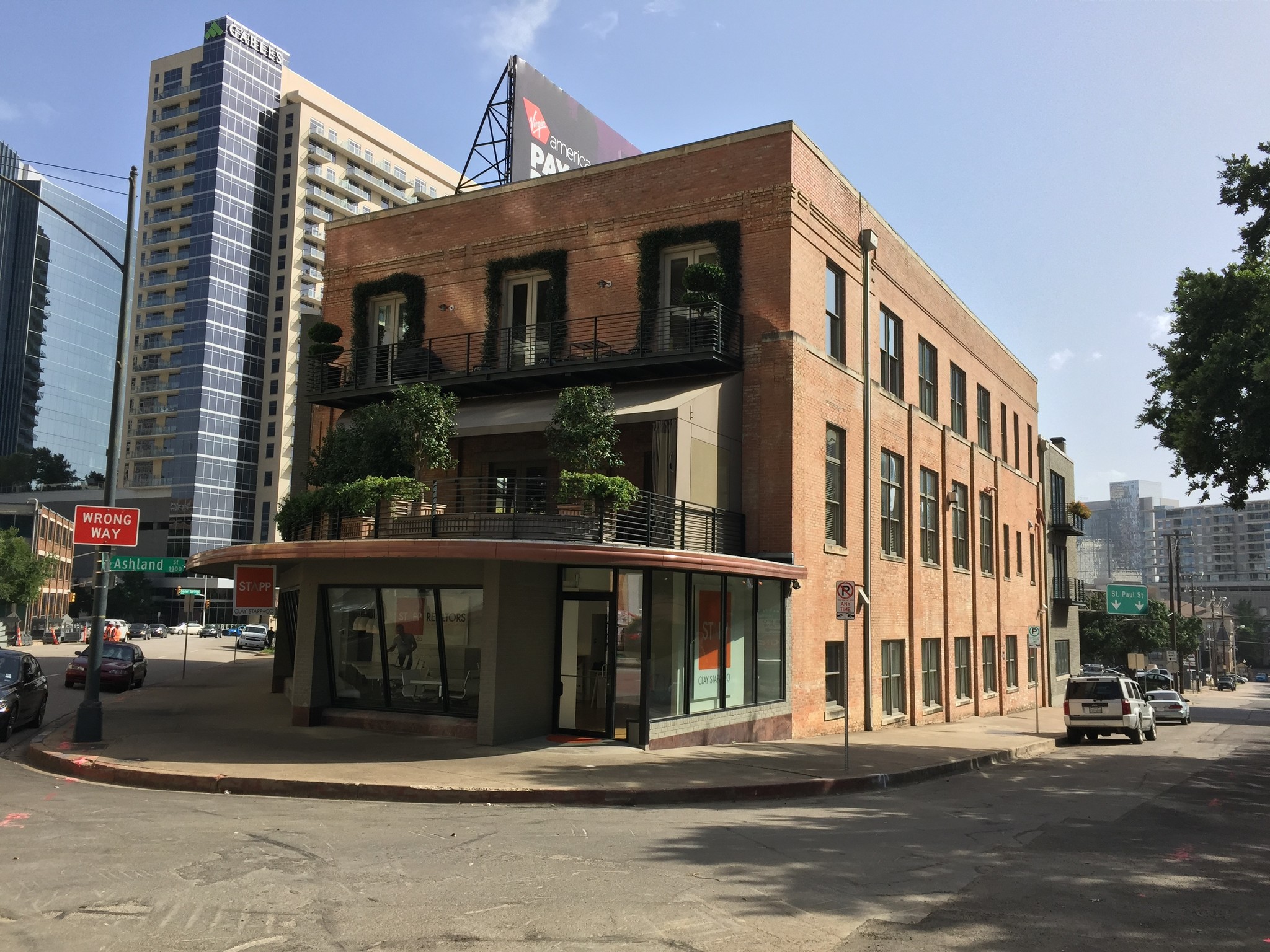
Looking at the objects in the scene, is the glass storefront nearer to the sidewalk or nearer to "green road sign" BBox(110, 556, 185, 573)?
the sidewalk

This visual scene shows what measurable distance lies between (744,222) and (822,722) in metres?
10.5

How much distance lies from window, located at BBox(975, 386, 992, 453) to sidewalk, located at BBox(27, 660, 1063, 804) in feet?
49.9

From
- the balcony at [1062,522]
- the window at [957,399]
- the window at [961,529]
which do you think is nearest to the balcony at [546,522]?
the window at [961,529]

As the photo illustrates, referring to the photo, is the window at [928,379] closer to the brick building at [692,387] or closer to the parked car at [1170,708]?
the brick building at [692,387]

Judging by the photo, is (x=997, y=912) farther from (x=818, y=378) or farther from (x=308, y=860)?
(x=818, y=378)

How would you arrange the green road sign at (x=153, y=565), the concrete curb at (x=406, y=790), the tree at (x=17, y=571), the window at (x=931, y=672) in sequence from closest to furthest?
the concrete curb at (x=406, y=790) → the green road sign at (x=153, y=565) → the window at (x=931, y=672) → the tree at (x=17, y=571)

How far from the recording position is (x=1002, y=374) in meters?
35.9

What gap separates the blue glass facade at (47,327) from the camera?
15725 cm

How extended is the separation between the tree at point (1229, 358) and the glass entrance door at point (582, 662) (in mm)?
13983

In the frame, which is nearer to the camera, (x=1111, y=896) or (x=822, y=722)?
(x=1111, y=896)

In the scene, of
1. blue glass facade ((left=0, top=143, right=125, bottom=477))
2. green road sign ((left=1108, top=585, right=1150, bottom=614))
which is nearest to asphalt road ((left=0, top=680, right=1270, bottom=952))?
green road sign ((left=1108, top=585, right=1150, bottom=614))

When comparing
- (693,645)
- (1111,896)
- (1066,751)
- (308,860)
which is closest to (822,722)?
(693,645)

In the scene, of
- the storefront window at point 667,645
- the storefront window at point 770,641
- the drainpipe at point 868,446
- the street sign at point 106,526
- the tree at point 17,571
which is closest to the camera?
the street sign at point 106,526

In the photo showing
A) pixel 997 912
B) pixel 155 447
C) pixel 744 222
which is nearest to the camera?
pixel 997 912
